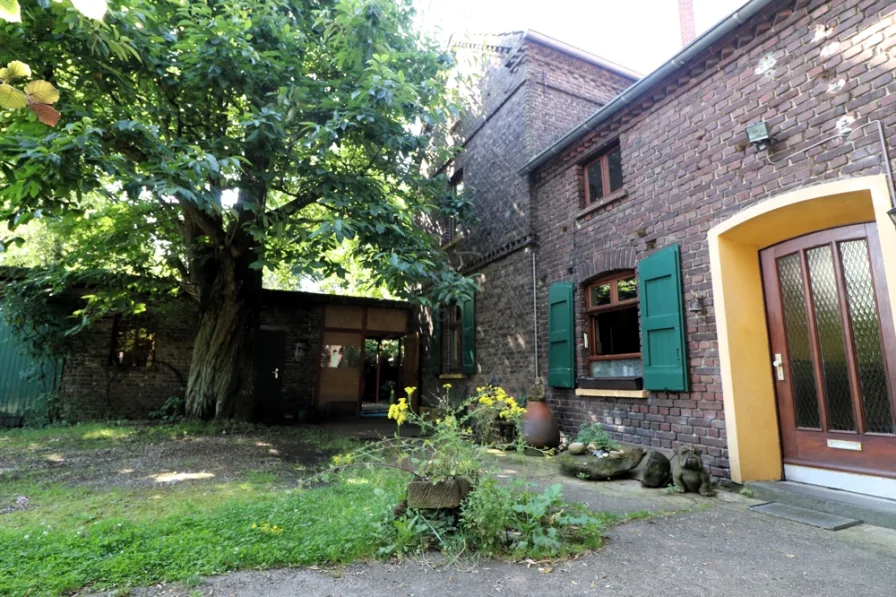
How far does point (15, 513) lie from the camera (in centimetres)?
360

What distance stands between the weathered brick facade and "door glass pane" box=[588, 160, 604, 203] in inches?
47.6

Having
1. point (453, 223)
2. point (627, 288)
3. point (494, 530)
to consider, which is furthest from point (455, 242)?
point (494, 530)

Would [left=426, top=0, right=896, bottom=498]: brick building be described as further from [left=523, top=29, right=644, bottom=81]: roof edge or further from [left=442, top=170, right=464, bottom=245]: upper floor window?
[left=442, top=170, right=464, bottom=245]: upper floor window

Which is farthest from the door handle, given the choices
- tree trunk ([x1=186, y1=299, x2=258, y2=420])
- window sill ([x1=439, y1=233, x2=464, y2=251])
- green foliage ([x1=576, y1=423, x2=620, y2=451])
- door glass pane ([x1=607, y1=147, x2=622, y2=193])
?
tree trunk ([x1=186, y1=299, x2=258, y2=420])

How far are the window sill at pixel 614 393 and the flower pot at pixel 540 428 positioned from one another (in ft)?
1.81

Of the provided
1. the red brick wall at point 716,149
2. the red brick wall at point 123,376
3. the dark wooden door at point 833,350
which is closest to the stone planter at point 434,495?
the red brick wall at point 716,149

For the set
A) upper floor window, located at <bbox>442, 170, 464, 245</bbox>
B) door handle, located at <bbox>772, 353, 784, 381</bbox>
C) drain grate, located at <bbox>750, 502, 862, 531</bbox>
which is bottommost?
drain grate, located at <bbox>750, 502, 862, 531</bbox>

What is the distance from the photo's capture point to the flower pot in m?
6.58

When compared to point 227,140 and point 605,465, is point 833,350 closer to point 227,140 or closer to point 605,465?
point 605,465

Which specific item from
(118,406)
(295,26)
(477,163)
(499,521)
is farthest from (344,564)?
(118,406)

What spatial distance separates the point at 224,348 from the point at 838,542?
8450mm

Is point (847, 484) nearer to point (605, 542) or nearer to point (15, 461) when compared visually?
point (605, 542)

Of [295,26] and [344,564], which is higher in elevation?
[295,26]

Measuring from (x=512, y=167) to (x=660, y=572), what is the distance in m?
7.52
